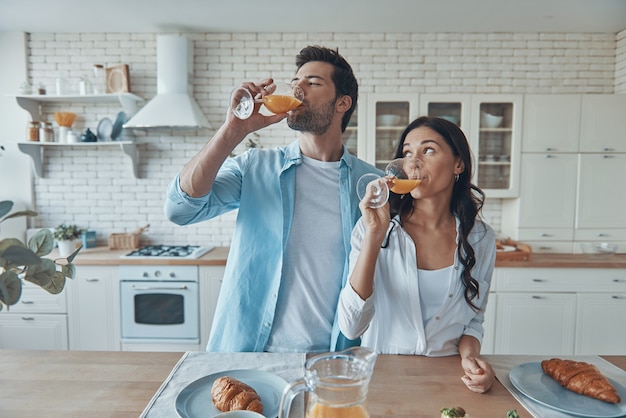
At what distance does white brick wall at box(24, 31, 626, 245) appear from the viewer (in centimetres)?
381

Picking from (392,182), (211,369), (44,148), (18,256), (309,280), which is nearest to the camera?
(18,256)

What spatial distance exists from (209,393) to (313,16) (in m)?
3.12

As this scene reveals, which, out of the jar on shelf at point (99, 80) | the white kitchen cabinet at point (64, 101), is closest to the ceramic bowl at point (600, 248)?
the white kitchen cabinet at point (64, 101)

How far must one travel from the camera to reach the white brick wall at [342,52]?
12.5ft

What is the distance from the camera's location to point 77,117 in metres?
3.91

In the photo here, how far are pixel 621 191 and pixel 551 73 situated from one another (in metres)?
1.21

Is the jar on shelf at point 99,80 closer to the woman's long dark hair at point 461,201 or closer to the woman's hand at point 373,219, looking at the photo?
the woman's long dark hair at point 461,201

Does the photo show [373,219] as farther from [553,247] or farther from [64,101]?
[64,101]

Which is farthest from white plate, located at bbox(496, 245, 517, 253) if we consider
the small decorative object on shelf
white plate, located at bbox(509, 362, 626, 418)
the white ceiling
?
the small decorative object on shelf

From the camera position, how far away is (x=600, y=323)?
334 cm

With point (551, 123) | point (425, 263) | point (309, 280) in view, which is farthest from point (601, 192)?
point (309, 280)

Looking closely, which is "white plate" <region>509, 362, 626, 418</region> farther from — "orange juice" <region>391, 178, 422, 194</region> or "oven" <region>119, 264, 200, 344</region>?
"oven" <region>119, 264, 200, 344</region>

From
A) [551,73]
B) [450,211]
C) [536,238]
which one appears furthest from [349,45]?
[450,211]

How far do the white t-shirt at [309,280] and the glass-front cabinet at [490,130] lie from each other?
2344 mm
